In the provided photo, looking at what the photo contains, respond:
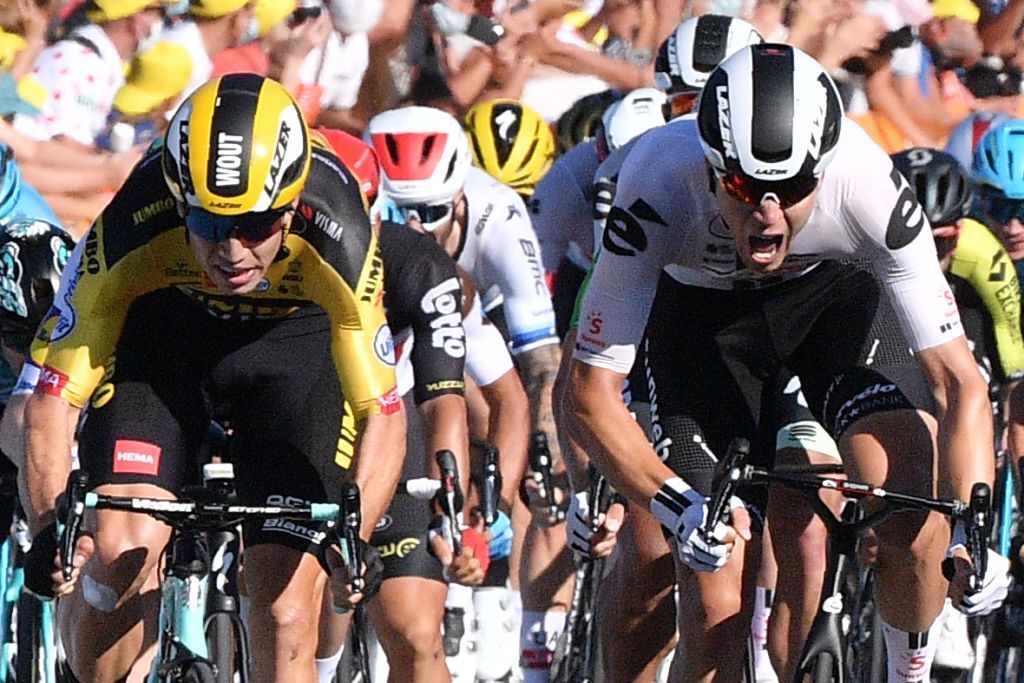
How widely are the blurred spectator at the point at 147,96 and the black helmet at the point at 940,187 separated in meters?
4.38

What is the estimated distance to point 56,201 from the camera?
11250 mm

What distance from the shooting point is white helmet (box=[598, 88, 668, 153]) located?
10453mm

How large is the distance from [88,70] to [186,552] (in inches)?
206

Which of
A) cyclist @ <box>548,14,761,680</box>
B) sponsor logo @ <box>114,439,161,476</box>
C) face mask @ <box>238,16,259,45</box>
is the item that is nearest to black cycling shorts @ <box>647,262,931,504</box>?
cyclist @ <box>548,14,761,680</box>

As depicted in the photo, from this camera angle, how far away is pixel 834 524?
6.56m

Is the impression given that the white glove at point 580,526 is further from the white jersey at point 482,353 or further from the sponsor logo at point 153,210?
the sponsor logo at point 153,210

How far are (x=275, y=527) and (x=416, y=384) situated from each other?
0.95 metres

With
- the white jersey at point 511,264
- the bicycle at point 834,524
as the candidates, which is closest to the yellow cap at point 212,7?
the white jersey at point 511,264

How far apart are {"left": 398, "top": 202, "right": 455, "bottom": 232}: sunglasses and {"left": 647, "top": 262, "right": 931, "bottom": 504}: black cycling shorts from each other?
1.94 meters

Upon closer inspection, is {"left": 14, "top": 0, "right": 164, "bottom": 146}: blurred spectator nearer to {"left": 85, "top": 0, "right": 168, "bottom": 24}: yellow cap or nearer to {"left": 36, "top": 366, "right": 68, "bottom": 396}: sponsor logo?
{"left": 85, "top": 0, "right": 168, "bottom": 24}: yellow cap

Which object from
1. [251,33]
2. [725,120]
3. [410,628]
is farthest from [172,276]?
[251,33]

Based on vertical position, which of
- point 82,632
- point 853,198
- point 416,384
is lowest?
point 82,632

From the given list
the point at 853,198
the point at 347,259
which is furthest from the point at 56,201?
the point at 853,198

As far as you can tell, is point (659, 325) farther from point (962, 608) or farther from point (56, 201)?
point (56, 201)
